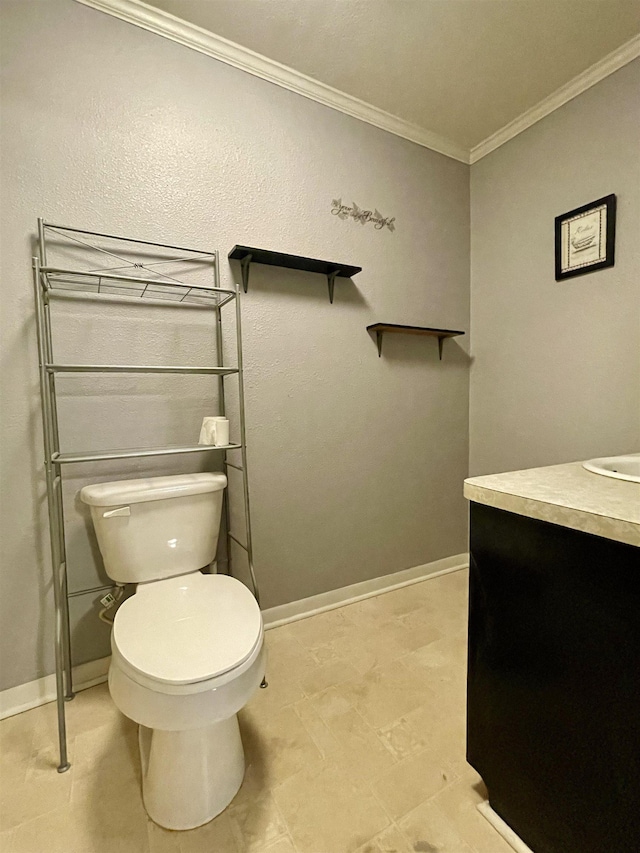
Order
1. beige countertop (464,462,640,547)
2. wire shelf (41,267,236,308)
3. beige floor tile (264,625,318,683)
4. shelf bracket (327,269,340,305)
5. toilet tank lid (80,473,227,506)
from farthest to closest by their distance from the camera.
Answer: shelf bracket (327,269,340,305) → beige floor tile (264,625,318,683) → wire shelf (41,267,236,308) → toilet tank lid (80,473,227,506) → beige countertop (464,462,640,547)

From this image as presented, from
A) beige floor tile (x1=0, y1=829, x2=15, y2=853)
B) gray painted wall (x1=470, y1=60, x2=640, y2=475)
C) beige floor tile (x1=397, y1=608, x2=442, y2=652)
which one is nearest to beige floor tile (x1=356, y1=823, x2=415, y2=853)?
beige floor tile (x1=397, y1=608, x2=442, y2=652)

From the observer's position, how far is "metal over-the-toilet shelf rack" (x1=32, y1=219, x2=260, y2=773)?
118cm

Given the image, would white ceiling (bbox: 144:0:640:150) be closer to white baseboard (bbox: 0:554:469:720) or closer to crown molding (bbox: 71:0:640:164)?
crown molding (bbox: 71:0:640:164)

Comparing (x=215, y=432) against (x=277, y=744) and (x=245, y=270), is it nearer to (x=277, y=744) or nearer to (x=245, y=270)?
(x=245, y=270)

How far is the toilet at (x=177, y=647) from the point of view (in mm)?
888

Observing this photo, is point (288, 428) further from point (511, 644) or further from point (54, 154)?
point (54, 154)

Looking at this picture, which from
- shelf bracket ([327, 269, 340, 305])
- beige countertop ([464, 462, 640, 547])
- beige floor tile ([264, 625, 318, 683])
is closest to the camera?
beige countertop ([464, 462, 640, 547])

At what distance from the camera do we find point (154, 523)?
133cm

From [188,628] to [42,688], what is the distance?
0.83 m

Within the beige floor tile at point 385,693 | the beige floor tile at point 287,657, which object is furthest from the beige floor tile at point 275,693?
the beige floor tile at point 385,693

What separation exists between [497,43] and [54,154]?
1.78m

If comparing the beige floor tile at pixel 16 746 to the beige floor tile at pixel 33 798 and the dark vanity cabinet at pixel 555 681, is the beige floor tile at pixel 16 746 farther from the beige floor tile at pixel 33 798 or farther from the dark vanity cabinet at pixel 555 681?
the dark vanity cabinet at pixel 555 681

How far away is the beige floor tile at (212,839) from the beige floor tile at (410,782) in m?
0.39

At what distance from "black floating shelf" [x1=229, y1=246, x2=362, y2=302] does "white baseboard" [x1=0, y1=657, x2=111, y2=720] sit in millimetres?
1618
